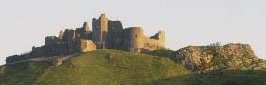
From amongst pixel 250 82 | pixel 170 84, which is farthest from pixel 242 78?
pixel 170 84

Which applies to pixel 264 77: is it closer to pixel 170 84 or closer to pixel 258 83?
pixel 258 83

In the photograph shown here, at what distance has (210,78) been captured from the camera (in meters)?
199

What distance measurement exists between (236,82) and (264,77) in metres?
9.65

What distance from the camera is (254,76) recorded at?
197 m

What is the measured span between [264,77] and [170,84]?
20.9 m

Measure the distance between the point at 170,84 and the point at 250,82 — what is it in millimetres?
18232

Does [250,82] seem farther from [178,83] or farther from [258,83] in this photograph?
[178,83]

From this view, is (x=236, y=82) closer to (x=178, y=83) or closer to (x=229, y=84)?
(x=229, y=84)

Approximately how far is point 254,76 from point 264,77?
235cm

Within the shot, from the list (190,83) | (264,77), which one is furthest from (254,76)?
(190,83)

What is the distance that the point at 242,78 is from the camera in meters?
194

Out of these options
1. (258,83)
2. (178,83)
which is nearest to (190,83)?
(178,83)

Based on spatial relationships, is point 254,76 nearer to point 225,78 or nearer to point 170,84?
point 225,78

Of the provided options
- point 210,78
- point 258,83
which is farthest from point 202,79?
point 258,83
